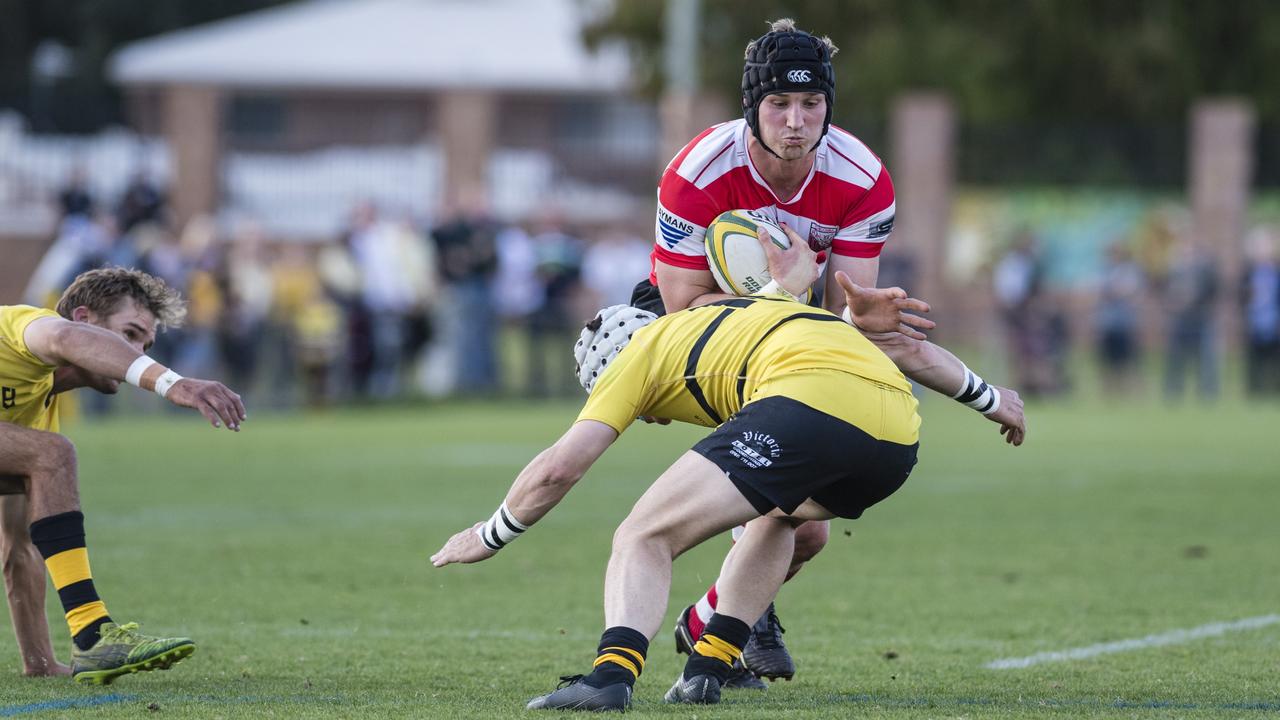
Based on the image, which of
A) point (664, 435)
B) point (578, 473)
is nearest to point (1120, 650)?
point (578, 473)

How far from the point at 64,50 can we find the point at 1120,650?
49654 millimetres

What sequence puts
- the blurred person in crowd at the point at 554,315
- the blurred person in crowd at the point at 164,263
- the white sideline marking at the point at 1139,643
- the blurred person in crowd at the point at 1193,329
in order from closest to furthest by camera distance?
the white sideline marking at the point at 1139,643 < the blurred person in crowd at the point at 164,263 < the blurred person in crowd at the point at 554,315 < the blurred person in crowd at the point at 1193,329

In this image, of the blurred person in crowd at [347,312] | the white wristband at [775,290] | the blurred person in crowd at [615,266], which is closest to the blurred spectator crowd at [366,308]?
the blurred person in crowd at [347,312]

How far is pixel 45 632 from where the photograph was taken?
6.65 m

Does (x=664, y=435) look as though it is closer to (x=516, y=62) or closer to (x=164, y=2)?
(x=516, y=62)

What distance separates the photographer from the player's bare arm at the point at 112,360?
6.01m

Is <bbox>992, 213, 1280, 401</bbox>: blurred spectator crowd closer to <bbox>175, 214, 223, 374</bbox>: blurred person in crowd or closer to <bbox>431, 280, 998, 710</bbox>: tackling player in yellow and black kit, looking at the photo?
<bbox>175, 214, 223, 374</bbox>: blurred person in crowd

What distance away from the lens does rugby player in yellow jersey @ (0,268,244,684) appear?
6156 millimetres

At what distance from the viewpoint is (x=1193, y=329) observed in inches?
967

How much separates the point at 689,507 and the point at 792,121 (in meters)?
1.55

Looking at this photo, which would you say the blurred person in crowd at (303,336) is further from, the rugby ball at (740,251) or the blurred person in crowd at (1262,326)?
the rugby ball at (740,251)

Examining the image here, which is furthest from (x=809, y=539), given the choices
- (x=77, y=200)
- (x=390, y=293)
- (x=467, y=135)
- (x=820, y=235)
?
(x=467, y=135)

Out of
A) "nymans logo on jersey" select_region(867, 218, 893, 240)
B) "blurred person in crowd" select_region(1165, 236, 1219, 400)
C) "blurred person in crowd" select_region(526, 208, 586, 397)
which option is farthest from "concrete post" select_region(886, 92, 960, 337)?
"nymans logo on jersey" select_region(867, 218, 893, 240)

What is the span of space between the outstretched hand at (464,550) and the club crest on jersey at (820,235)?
1762 mm
